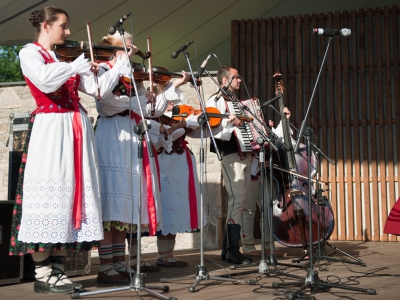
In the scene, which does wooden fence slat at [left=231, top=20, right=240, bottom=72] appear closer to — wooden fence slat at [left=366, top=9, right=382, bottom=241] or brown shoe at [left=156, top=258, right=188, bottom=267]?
wooden fence slat at [left=366, top=9, right=382, bottom=241]

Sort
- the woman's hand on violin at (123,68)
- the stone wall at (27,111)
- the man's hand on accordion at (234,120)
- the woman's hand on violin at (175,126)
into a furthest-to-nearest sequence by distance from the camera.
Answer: the stone wall at (27,111) < the man's hand on accordion at (234,120) < the woman's hand on violin at (175,126) < the woman's hand on violin at (123,68)

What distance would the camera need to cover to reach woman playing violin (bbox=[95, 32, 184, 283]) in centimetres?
400

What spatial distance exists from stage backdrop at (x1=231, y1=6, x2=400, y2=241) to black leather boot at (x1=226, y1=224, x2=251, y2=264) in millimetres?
3205

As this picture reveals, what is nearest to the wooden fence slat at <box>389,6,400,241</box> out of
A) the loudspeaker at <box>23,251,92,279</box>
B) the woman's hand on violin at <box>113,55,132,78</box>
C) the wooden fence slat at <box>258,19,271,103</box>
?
the wooden fence slat at <box>258,19,271,103</box>

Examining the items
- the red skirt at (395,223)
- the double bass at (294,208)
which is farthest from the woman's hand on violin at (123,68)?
the red skirt at (395,223)

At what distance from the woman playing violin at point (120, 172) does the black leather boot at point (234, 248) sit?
1.27 meters

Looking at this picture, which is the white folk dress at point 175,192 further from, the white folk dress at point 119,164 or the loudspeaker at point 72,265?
the white folk dress at point 119,164

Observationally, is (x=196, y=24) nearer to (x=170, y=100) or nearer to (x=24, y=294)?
(x=170, y=100)

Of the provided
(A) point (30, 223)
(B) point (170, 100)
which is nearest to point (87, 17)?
(B) point (170, 100)

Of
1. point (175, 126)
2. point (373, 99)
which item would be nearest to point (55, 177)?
point (175, 126)

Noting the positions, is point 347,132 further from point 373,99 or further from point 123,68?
point 123,68

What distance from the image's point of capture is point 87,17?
8086 millimetres

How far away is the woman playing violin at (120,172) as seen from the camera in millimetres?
3996

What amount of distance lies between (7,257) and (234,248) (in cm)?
201
